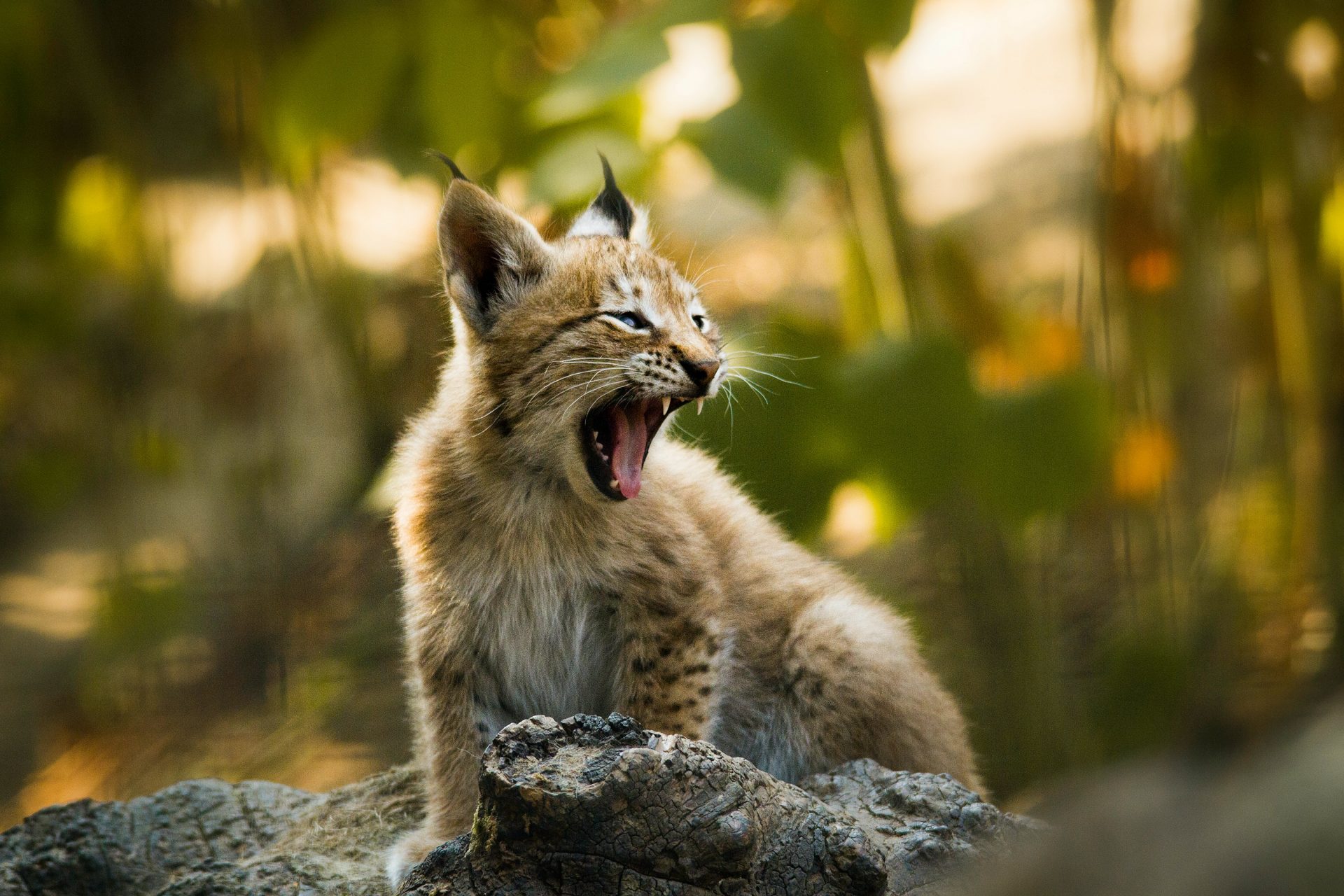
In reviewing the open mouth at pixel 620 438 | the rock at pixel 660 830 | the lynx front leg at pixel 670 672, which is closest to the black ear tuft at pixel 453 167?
the open mouth at pixel 620 438

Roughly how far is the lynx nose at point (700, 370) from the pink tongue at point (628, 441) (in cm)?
23

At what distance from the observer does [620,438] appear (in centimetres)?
292

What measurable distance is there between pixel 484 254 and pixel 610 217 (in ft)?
1.58

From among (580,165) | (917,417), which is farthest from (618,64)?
(917,417)

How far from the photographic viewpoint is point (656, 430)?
293cm

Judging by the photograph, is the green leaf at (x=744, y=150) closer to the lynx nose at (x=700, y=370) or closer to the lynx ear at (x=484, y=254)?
the lynx ear at (x=484, y=254)

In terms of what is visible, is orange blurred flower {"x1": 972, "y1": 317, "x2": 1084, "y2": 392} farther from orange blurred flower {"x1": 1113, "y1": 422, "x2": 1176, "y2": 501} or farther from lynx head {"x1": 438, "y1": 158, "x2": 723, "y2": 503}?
lynx head {"x1": 438, "y1": 158, "x2": 723, "y2": 503}

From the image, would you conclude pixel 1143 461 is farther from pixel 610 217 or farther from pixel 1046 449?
pixel 610 217

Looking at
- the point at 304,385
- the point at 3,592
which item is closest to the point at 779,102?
the point at 304,385

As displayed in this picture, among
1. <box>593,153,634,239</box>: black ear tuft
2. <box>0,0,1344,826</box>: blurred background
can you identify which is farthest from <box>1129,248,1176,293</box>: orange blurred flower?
<box>593,153,634,239</box>: black ear tuft

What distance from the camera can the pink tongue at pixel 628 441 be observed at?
9.41 ft

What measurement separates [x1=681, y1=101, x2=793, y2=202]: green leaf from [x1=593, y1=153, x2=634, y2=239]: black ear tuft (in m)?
0.23

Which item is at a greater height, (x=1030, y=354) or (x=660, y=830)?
(x=1030, y=354)

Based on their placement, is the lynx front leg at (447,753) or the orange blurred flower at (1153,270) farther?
the orange blurred flower at (1153,270)
